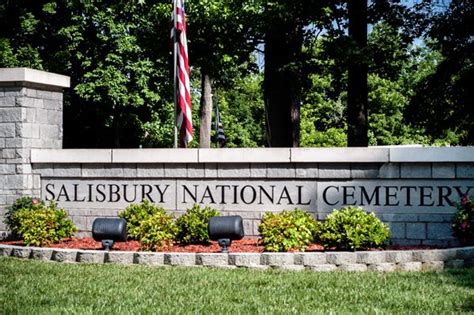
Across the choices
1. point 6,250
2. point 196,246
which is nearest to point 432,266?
point 196,246

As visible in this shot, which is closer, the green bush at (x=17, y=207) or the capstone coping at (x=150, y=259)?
the capstone coping at (x=150, y=259)

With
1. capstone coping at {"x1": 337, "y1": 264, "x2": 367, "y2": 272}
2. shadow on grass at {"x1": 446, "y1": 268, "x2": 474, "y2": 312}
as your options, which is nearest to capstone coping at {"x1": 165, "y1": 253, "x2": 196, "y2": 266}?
capstone coping at {"x1": 337, "y1": 264, "x2": 367, "y2": 272}

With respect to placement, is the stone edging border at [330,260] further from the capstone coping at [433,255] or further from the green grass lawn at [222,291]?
the green grass lawn at [222,291]

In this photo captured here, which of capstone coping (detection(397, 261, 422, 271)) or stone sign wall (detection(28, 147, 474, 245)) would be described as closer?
capstone coping (detection(397, 261, 422, 271))

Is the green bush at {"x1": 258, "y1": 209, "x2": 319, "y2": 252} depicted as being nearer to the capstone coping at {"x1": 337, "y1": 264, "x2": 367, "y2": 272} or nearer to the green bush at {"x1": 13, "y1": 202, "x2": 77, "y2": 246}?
the capstone coping at {"x1": 337, "y1": 264, "x2": 367, "y2": 272}

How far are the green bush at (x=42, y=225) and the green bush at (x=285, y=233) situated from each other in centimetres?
390

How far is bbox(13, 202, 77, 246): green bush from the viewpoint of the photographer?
12.4 m

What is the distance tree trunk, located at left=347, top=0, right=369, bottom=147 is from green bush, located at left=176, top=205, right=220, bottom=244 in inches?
264

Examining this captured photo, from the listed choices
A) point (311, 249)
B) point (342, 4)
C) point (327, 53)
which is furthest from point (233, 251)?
point (342, 4)

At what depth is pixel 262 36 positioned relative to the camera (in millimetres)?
22156

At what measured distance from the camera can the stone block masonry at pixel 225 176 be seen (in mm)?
12180

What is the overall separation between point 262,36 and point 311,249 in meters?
11.9

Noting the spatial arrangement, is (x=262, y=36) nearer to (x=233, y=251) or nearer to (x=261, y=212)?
Result: (x=261, y=212)

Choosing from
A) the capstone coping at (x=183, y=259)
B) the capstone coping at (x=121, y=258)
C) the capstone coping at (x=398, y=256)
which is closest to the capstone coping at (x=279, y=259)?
the capstone coping at (x=183, y=259)
